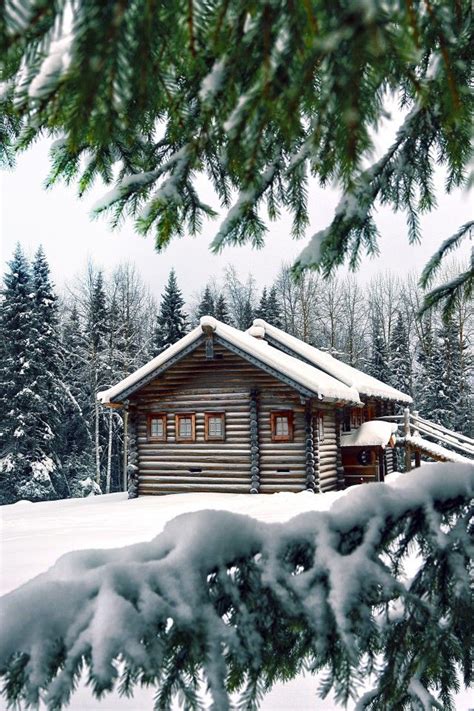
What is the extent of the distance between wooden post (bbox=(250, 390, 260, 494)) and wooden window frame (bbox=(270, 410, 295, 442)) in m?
0.52

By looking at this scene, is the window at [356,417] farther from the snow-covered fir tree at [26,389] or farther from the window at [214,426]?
the snow-covered fir tree at [26,389]

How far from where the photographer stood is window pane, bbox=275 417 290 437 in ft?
60.4

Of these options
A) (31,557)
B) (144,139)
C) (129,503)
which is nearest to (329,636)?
(144,139)

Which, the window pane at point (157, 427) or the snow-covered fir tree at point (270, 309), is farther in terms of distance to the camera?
the snow-covered fir tree at point (270, 309)

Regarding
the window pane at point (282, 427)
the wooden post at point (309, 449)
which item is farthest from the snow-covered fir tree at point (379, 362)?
the wooden post at point (309, 449)

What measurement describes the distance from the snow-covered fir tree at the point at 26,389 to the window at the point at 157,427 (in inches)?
532

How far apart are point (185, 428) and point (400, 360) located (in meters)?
26.6

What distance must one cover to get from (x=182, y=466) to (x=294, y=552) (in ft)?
58.5

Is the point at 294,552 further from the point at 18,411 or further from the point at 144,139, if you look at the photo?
the point at 18,411

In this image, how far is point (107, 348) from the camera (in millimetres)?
36719

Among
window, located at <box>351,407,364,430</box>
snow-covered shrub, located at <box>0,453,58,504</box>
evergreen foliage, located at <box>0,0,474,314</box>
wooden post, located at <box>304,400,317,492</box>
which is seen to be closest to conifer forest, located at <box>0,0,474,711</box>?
evergreen foliage, located at <box>0,0,474,314</box>

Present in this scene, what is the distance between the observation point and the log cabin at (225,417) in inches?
711

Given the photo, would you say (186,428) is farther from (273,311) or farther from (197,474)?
(273,311)

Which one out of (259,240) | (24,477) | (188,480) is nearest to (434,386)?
(188,480)
